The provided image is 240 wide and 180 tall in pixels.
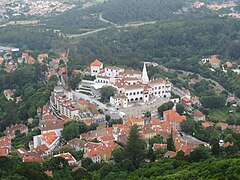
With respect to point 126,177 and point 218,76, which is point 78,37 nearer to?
point 218,76

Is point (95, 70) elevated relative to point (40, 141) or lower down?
elevated

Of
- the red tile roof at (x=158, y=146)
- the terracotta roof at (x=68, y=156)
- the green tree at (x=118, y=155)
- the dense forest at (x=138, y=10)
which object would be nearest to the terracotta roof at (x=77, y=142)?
the terracotta roof at (x=68, y=156)

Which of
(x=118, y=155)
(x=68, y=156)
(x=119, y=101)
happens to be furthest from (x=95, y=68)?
(x=118, y=155)

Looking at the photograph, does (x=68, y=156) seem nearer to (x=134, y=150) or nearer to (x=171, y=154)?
(x=134, y=150)

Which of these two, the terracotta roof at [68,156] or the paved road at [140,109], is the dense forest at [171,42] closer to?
the paved road at [140,109]

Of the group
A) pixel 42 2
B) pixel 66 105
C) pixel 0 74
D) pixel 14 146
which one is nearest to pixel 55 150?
pixel 14 146

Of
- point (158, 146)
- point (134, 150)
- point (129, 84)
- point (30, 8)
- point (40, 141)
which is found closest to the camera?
point (134, 150)

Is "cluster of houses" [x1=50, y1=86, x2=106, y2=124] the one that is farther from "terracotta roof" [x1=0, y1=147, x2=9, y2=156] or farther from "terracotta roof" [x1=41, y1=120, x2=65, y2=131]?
"terracotta roof" [x1=0, y1=147, x2=9, y2=156]
